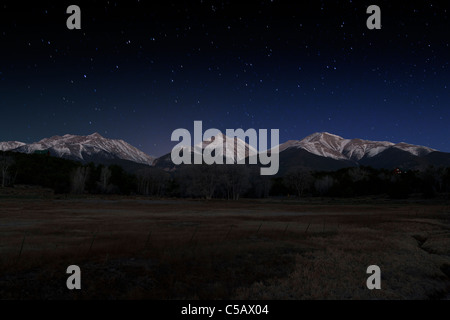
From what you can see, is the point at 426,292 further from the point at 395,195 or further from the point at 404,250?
the point at 395,195

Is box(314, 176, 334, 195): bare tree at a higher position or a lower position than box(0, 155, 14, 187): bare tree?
lower

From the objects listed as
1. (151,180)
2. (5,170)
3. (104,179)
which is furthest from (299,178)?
(5,170)

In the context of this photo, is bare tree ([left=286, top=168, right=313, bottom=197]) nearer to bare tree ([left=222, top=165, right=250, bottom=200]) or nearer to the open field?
bare tree ([left=222, top=165, right=250, bottom=200])

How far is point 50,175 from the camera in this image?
146m

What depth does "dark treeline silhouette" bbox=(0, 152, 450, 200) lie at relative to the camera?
4911 inches

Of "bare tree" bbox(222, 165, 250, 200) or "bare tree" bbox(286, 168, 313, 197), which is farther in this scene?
"bare tree" bbox(286, 168, 313, 197)

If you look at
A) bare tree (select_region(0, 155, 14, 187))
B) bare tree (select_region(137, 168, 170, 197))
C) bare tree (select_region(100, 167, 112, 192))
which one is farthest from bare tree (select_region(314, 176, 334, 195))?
bare tree (select_region(0, 155, 14, 187))

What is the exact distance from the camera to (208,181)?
12975 centimetres

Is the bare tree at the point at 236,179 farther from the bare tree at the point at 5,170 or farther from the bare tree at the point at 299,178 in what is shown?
the bare tree at the point at 5,170

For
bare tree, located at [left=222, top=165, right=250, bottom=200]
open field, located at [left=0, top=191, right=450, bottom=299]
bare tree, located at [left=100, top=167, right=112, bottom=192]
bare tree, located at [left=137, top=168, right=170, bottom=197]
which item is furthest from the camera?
bare tree, located at [left=137, top=168, right=170, bottom=197]

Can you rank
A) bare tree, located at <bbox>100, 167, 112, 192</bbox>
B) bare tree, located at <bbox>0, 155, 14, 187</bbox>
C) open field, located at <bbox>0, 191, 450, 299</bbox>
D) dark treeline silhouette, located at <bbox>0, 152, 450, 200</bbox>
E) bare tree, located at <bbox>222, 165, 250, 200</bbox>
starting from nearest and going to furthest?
open field, located at <bbox>0, 191, 450, 299</bbox> < dark treeline silhouette, located at <bbox>0, 152, 450, 200</bbox> < bare tree, located at <bbox>0, 155, 14, 187</bbox> < bare tree, located at <bbox>222, 165, 250, 200</bbox> < bare tree, located at <bbox>100, 167, 112, 192</bbox>

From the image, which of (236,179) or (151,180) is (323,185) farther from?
(151,180)
